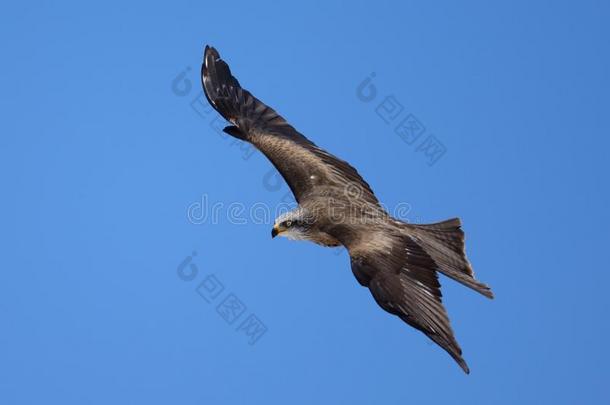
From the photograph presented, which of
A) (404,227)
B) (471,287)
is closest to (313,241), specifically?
(404,227)

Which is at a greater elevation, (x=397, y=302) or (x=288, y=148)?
(x=288, y=148)

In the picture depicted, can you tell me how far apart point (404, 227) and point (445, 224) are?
64 centimetres

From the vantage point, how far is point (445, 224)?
1392 cm

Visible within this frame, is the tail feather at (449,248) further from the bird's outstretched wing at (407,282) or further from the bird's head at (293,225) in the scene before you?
the bird's head at (293,225)

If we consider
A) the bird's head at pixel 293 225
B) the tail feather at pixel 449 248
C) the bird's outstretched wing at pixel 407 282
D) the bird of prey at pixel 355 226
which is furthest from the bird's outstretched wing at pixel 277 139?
the bird's outstretched wing at pixel 407 282

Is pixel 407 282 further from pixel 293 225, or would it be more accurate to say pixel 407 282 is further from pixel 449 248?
pixel 293 225

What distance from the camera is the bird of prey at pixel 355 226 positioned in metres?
11.8

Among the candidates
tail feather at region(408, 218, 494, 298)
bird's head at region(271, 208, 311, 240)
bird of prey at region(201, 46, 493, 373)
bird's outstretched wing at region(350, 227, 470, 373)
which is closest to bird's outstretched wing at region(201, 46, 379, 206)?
bird of prey at region(201, 46, 493, 373)

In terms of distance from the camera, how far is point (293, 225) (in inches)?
547

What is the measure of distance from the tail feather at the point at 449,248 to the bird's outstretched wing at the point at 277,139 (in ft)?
3.81

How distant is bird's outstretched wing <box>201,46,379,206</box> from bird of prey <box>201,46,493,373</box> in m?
0.02

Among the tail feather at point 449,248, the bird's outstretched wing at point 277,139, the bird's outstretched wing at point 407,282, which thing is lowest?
the bird's outstretched wing at point 407,282

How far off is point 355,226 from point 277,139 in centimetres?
309

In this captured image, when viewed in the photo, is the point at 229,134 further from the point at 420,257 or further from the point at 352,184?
the point at 420,257
